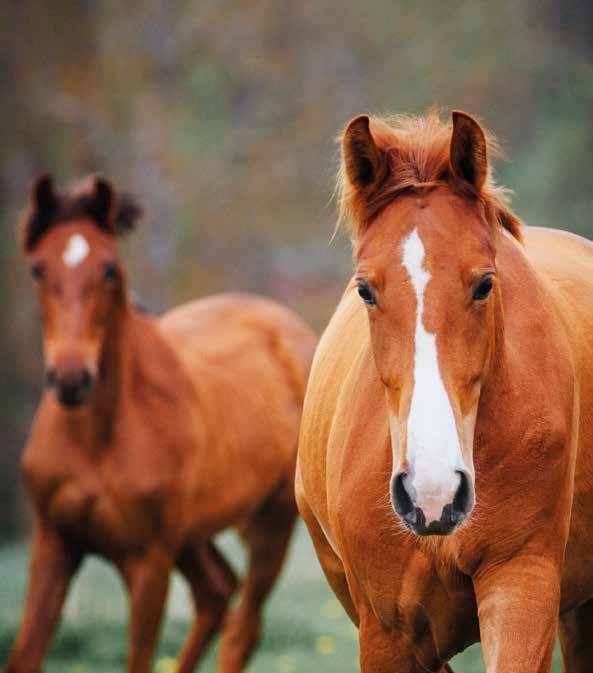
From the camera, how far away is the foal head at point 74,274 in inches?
264

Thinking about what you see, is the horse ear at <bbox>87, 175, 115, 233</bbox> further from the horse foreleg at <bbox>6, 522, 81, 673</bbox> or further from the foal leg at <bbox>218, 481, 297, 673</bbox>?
the foal leg at <bbox>218, 481, 297, 673</bbox>

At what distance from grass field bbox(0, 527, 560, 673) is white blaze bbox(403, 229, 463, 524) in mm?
4461

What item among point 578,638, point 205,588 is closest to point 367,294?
point 578,638

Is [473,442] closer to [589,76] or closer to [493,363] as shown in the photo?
[493,363]

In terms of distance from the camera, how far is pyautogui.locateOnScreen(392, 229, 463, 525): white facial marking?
10.4 feet

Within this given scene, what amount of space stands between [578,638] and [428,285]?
2.10 metres

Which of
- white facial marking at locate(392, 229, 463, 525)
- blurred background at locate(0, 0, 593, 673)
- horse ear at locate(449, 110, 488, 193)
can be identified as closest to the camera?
white facial marking at locate(392, 229, 463, 525)

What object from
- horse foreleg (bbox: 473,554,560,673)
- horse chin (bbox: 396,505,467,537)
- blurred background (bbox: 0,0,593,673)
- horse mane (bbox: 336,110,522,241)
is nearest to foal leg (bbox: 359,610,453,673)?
horse foreleg (bbox: 473,554,560,673)

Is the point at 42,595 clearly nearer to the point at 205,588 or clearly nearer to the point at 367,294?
the point at 205,588

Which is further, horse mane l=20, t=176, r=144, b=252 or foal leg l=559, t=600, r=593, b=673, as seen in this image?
horse mane l=20, t=176, r=144, b=252

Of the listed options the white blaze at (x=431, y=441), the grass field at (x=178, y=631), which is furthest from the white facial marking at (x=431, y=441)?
the grass field at (x=178, y=631)

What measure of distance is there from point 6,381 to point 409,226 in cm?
1215

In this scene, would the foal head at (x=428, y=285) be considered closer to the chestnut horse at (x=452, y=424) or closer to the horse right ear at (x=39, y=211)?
the chestnut horse at (x=452, y=424)

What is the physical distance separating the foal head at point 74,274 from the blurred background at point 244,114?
7558mm
